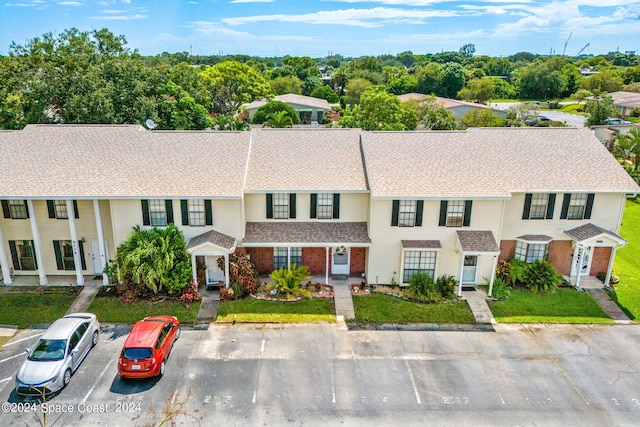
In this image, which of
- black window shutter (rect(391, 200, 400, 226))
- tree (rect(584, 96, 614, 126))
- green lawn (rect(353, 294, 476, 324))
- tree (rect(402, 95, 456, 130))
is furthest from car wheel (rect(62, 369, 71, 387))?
tree (rect(584, 96, 614, 126))

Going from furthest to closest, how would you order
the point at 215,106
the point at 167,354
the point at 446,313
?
the point at 215,106
the point at 446,313
the point at 167,354

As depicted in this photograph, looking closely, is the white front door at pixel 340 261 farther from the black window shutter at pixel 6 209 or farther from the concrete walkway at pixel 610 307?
the black window shutter at pixel 6 209

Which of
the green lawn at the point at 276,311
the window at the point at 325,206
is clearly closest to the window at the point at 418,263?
the green lawn at the point at 276,311

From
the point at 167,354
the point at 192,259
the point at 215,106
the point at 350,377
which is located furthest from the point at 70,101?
the point at 215,106

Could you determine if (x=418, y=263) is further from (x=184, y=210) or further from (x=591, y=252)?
(x=184, y=210)

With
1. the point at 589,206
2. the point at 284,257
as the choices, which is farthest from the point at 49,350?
the point at 589,206

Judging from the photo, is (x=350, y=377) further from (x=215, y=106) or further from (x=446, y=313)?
(x=215, y=106)
